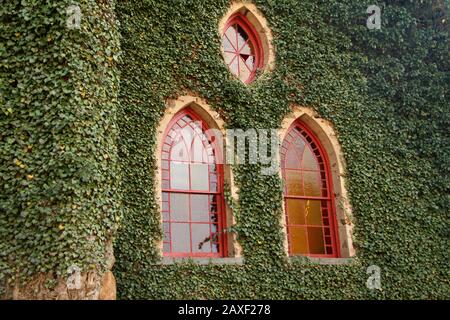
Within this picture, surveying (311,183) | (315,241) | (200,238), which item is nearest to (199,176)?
(200,238)

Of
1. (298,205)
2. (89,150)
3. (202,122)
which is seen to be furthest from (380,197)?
(89,150)

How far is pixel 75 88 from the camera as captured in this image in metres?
7.21

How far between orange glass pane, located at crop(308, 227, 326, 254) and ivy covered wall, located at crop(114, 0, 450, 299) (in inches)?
18.2

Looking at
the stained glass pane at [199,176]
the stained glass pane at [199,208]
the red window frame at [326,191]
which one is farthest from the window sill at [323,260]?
the stained glass pane at [199,176]

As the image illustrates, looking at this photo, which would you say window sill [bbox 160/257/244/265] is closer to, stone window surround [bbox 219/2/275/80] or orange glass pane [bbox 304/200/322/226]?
orange glass pane [bbox 304/200/322/226]

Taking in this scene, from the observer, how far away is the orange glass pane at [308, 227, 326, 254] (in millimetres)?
10133

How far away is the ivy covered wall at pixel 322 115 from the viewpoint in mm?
8922

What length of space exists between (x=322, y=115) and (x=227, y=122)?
215cm

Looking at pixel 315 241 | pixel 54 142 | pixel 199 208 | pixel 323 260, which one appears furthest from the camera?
pixel 315 241

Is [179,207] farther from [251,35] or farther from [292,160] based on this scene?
[251,35]

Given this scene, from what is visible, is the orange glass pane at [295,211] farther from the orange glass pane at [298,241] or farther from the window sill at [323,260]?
the window sill at [323,260]

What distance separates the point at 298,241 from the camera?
10047mm

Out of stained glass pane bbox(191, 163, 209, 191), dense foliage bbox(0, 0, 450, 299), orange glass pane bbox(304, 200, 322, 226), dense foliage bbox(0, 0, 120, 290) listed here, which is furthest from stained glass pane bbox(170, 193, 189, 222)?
orange glass pane bbox(304, 200, 322, 226)
